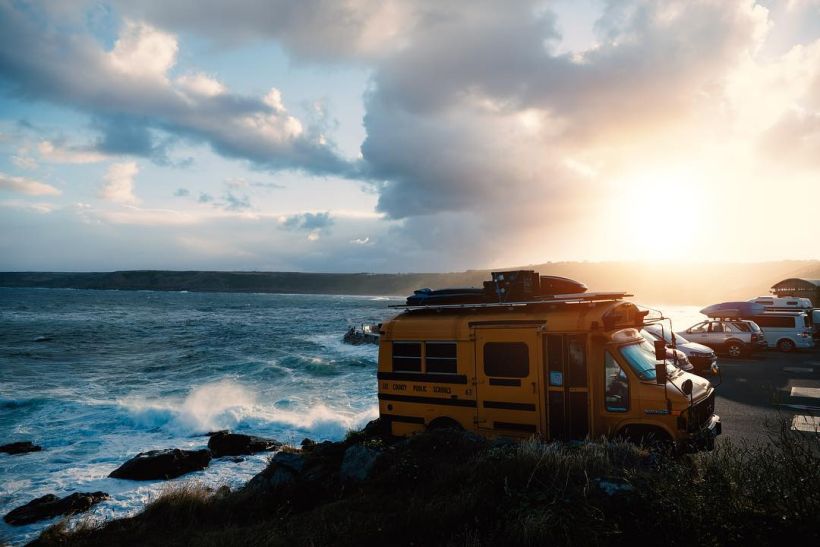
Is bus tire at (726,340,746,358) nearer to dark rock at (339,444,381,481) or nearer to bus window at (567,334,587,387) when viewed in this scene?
bus window at (567,334,587,387)

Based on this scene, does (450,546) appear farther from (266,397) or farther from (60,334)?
(60,334)

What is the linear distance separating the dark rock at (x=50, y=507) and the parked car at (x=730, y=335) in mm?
27053

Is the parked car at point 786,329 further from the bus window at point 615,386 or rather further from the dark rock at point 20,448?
the dark rock at point 20,448

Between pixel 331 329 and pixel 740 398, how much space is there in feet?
168

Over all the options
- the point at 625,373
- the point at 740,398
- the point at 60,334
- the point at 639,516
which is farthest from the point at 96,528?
the point at 60,334

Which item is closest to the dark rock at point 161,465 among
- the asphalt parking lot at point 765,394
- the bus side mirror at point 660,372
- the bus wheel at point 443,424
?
the bus wheel at point 443,424

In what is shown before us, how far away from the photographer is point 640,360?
9.16 metres

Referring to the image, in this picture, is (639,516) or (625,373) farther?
(625,373)

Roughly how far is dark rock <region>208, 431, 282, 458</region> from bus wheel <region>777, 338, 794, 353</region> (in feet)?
89.7

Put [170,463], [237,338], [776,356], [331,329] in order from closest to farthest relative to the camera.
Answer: [170,463], [776,356], [237,338], [331,329]

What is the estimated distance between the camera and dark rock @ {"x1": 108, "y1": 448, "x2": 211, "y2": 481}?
13.4m

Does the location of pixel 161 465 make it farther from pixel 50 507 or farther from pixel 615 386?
pixel 615 386

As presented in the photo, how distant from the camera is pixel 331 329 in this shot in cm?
6281

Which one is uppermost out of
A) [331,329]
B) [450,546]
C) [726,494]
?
[726,494]
